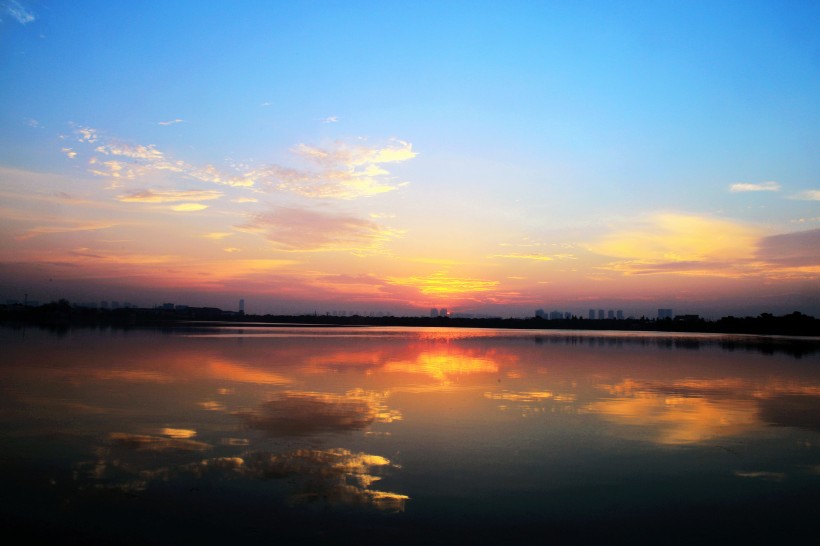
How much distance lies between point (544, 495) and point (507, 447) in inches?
112

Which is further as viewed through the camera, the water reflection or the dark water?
the water reflection

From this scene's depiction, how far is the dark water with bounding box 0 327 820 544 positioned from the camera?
7332 millimetres

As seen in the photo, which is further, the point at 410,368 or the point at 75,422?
the point at 410,368

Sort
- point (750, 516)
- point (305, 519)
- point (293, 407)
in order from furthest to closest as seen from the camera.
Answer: point (293, 407), point (750, 516), point (305, 519)

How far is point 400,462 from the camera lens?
1020cm

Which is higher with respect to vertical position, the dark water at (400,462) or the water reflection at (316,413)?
the water reflection at (316,413)

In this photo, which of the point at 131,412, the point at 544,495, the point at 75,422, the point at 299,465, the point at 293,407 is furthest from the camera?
the point at 293,407

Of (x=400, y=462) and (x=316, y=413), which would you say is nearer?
(x=400, y=462)

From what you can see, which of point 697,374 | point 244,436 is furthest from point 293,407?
point 697,374

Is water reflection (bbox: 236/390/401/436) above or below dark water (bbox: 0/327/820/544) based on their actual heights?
above

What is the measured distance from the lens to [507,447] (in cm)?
1148

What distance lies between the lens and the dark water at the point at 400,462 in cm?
733

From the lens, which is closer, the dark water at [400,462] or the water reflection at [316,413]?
the dark water at [400,462]

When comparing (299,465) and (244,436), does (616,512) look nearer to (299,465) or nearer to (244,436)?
(299,465)
